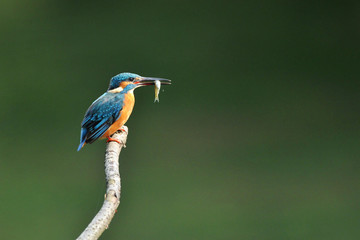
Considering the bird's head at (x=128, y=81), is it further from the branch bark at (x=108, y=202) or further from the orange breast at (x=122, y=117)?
the branch bark at (x=108, y=202)

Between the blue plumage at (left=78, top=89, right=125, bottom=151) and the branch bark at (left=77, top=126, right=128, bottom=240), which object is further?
the blue plumage at (left=78, top=89, right=125, bottom=151)

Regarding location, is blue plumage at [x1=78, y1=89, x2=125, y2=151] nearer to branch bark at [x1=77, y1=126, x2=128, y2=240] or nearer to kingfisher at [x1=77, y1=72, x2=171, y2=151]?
kingfisher at [x1=77, y1=72, x2=171, y2=151]

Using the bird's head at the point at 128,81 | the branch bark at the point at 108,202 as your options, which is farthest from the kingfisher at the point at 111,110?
the branch bark at the point at 108,202

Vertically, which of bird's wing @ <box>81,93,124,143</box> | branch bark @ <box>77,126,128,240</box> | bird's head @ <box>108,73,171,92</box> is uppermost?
bird's head @ <box>108,73,171,92</box>

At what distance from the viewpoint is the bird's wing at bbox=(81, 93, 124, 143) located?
142 centimetres

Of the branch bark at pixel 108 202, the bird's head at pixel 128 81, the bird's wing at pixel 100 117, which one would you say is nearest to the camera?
the branch bark at pixel 108 202

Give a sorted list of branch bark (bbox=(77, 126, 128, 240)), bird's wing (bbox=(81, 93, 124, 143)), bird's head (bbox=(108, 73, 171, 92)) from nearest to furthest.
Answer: branch bark (bbox=(77, 126, 128, 240)) → bird's wing (bbox=(81, 93, 124, 143)) → bird's head (bbox=(108, 73, 171, 92))

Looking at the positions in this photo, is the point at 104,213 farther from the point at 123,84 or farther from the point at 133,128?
the point at 133,128

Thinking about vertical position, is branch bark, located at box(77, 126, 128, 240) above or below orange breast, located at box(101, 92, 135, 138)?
below

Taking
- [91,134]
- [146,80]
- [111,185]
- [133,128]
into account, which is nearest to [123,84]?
[146,80]

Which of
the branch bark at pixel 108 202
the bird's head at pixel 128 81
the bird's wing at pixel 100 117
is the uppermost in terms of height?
the bird's head at pixel 128 81

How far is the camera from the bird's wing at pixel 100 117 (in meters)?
1.42

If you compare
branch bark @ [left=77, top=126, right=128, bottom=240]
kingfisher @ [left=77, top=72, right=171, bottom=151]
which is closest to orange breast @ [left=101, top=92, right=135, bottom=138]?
kingfisher @ [left=77, top=72, right=171, bottom=151]

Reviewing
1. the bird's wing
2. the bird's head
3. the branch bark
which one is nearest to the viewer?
the branch bark
